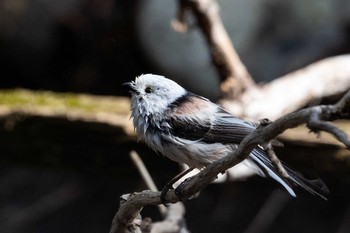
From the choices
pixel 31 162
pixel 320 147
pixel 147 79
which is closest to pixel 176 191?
pixel 147 79

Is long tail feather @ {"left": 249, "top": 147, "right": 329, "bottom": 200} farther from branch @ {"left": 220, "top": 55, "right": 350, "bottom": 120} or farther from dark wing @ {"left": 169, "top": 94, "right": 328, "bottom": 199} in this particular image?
branch @ {"left": 220, "top": 55, "right": 350, "bottom": 120}

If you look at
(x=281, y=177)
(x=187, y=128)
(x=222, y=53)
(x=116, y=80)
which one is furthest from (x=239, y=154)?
(x=116, y=80)

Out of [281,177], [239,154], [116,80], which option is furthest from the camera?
[116,80]

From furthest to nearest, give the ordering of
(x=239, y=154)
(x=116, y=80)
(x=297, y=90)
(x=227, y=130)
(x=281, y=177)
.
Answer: (x=116, y=80) < (x=297, y=90) < (x=227, y=130) < (x=281, y=177) < (x=239, y=154)

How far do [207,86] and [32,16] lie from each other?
1.80m

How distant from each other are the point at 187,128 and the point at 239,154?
847mm

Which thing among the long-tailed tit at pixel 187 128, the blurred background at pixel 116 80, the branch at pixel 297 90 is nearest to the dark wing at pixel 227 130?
the long-tailed tit at pixel 187 128

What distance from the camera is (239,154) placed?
230cm

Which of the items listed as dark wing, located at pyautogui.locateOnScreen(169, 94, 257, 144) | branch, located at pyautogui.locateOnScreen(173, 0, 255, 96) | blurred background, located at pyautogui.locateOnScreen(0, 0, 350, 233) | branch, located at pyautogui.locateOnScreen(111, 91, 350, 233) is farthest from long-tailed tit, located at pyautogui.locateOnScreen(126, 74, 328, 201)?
branch, located at pyautogui.locateOnScreen(173, 0, 255, 96)

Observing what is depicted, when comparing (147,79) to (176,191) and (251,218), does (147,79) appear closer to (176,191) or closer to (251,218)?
(176,191)

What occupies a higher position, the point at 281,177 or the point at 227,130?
the point at 227,130

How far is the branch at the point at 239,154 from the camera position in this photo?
1991 millimetres

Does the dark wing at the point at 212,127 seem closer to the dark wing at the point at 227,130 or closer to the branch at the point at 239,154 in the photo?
the dark wing at the point at 227,130

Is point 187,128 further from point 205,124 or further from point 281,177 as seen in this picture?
point 281,177
